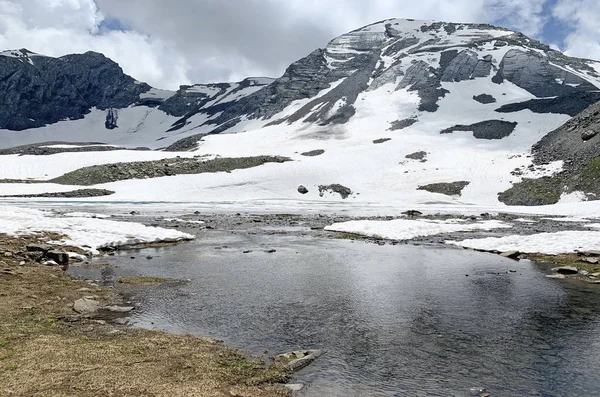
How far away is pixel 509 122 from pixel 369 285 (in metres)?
114

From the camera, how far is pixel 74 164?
9531 centimetres

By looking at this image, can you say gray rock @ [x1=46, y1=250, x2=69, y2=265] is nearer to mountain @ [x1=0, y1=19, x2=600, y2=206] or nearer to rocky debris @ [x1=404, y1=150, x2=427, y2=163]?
mountain @ [x1=0, y1=19, x2=600, y2=206]

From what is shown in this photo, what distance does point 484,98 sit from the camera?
5423 inches

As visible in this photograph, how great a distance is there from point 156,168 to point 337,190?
4031 centimetres

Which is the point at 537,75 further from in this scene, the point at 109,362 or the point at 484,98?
the point at 109,362

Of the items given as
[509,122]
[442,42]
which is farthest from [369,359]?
[442,42]

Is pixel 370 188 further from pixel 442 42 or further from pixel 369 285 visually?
pixel 442 42

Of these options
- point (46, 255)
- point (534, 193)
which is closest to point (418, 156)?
point (534, 193)

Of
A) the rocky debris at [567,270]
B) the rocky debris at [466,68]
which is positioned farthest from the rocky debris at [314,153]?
the rocky debris at [567,270]

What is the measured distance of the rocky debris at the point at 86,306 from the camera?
12533 mm

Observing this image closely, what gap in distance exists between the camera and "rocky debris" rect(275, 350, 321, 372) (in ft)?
29.9

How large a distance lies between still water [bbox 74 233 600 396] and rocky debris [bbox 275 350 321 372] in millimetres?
222

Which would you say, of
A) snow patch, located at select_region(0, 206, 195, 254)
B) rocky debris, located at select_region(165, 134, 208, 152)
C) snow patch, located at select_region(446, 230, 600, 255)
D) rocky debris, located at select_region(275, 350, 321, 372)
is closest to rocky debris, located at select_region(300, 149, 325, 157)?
rocky debris, located at select_region(165, 134, 208, 152)

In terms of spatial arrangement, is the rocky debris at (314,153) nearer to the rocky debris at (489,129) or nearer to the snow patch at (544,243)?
the rocky debris at (489,129)
